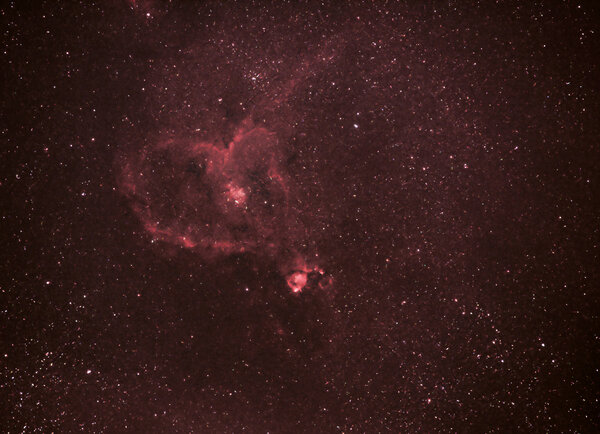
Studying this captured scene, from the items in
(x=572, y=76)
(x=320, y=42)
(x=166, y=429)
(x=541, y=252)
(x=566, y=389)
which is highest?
(x=320, y=42)

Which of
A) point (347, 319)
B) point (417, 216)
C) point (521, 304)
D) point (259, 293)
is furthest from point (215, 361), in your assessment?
point (521, 304)

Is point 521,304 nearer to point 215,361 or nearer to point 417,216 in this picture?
point 417,216

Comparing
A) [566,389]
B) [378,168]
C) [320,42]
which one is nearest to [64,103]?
[320,42]

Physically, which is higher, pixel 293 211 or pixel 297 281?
pixel 293 211

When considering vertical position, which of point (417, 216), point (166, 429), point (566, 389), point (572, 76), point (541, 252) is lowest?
point (566, 389)

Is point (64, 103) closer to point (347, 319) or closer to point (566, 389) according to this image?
point (347, 319)

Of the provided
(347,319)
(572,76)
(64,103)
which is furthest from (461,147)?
(64,103)

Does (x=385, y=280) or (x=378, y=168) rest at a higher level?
(x=378, y=168)

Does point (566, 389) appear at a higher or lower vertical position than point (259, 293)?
lower

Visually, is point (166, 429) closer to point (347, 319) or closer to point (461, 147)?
point (347, 319)
